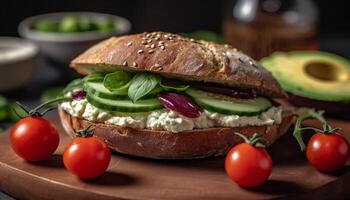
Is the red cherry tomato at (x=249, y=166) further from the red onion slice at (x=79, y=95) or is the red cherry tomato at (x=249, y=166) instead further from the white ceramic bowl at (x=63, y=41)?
the white ceramic bowl at (x=63, y=41)

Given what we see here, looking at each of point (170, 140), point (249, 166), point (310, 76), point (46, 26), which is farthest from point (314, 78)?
point (46, 26)

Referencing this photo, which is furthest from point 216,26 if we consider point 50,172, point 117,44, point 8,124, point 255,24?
point 50,172

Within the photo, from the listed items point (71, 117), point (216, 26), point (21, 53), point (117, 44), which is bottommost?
point (216, 26)

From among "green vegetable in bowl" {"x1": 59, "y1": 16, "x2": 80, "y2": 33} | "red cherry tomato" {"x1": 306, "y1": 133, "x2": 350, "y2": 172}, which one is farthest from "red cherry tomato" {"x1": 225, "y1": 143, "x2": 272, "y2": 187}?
"green vegetable in bowl" {"x1": 59, "y1": 16, "x2": 80, "y2": 33}

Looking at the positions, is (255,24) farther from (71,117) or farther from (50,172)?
(50,172)

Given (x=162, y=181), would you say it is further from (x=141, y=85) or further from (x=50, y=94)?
(x=50, y=94)

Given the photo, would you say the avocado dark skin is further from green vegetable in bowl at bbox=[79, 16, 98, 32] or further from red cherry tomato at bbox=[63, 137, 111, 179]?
green vegetable in bowl at bbox=[79, 16, 98, 32]
